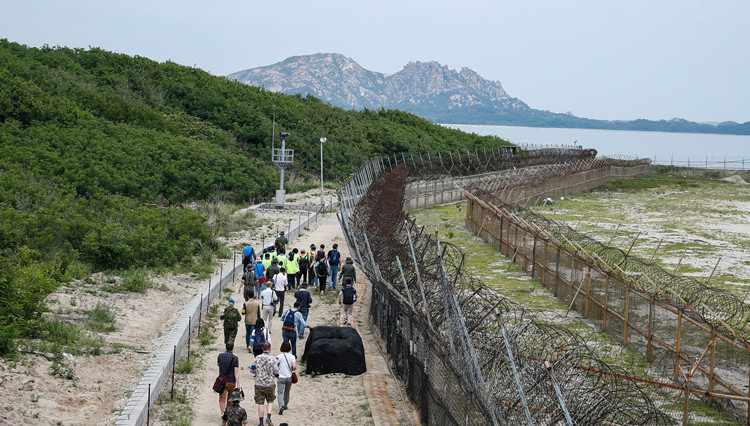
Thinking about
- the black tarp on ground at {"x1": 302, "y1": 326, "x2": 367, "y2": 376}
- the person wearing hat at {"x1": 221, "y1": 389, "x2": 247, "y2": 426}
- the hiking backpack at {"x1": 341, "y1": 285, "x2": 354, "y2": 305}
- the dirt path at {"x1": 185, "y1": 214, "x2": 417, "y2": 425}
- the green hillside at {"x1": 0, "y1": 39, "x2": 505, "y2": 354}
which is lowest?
the dirt path at {"x1": 185, "y1": 214, "x2": 417, "y2": 425}

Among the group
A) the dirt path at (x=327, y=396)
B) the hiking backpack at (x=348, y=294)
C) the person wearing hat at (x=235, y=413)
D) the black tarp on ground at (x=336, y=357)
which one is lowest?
the dirt path at (x=327, y=396)

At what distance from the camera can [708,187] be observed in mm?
66938

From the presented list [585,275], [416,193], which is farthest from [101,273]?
[416,193]

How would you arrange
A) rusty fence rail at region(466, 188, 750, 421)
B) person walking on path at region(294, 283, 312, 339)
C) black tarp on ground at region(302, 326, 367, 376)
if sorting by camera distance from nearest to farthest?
1. rusty fence rail at region(466, 188, 750, 421)
2. black tarp on ground at region(302, 326, 367, 376)
3. person walking on path at region(294, 283, 312, 339)

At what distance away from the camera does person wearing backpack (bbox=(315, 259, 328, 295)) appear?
20.7 metres

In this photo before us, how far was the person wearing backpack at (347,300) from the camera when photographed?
1653 cm

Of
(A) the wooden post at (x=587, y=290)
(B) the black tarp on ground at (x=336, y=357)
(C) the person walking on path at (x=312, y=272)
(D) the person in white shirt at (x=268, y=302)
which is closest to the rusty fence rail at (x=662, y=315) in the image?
Answer: (A) the wooden post at (x=587, y=290)

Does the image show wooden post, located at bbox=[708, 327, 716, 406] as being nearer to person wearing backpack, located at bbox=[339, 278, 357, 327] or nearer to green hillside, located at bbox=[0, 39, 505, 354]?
person wearing backpack, located at bbox=[339, 278, 357, 327]

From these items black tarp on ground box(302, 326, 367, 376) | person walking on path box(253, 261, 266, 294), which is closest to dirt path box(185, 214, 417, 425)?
black tarp on ground box(302, 326, 367, 376)

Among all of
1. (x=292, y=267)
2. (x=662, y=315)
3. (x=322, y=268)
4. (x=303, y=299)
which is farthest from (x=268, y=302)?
(x=662, y=315)

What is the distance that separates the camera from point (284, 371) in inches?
460

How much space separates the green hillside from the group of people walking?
406 cm

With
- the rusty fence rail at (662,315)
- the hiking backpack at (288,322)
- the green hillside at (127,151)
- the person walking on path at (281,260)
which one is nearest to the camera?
the rusty fence rail at (662,315)

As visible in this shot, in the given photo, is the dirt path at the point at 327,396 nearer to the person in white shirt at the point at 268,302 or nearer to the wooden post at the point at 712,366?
the person in white shirt at the point at 268,302
